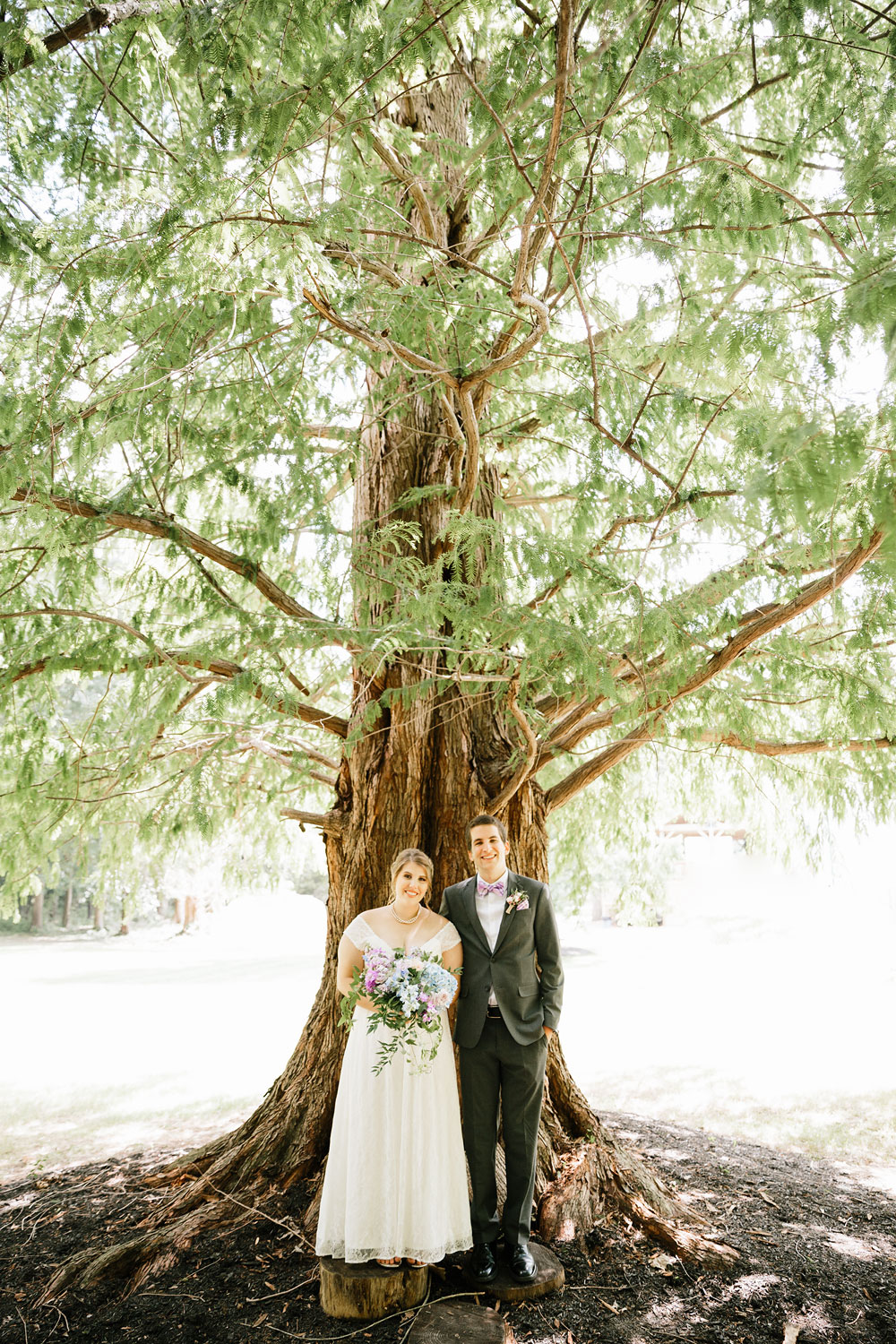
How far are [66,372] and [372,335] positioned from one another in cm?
123

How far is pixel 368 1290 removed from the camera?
3.22m

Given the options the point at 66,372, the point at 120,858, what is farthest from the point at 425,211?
the point at 120,858

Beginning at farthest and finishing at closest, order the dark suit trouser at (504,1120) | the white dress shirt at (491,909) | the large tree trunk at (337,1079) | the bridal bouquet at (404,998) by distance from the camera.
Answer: the large tree trunk at (337,1079) → the white dress shirt at (491,909) → the dark suit trouser at (504,1120) → the bridal bouquet at (404,998)

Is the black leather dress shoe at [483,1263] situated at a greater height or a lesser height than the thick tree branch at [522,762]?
lesser

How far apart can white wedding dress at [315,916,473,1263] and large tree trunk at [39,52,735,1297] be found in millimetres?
678

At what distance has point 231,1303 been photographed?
338cm

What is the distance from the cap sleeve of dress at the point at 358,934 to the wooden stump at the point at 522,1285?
137cm

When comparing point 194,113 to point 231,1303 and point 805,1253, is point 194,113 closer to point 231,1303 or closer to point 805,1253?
point 231,1303

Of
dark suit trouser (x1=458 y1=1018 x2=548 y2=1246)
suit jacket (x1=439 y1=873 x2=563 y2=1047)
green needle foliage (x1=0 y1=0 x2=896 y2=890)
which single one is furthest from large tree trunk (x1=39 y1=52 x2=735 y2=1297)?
suit jacket (x1=439 y1=873 x2=563 y2=1047)

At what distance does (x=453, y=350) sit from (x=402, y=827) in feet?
8.09

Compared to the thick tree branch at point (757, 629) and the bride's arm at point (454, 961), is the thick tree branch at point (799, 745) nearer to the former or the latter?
the thick tree branch at point (757, 629)

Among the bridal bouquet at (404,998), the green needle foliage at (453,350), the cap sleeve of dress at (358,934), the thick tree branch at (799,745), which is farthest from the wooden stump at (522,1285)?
the thick tree branch at (799,745)

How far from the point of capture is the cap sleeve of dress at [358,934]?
3607 millimetres

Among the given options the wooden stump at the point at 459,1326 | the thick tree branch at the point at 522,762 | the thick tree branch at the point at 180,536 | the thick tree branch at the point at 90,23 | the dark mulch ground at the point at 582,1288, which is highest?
the thick tree branch at the point at 90,23
